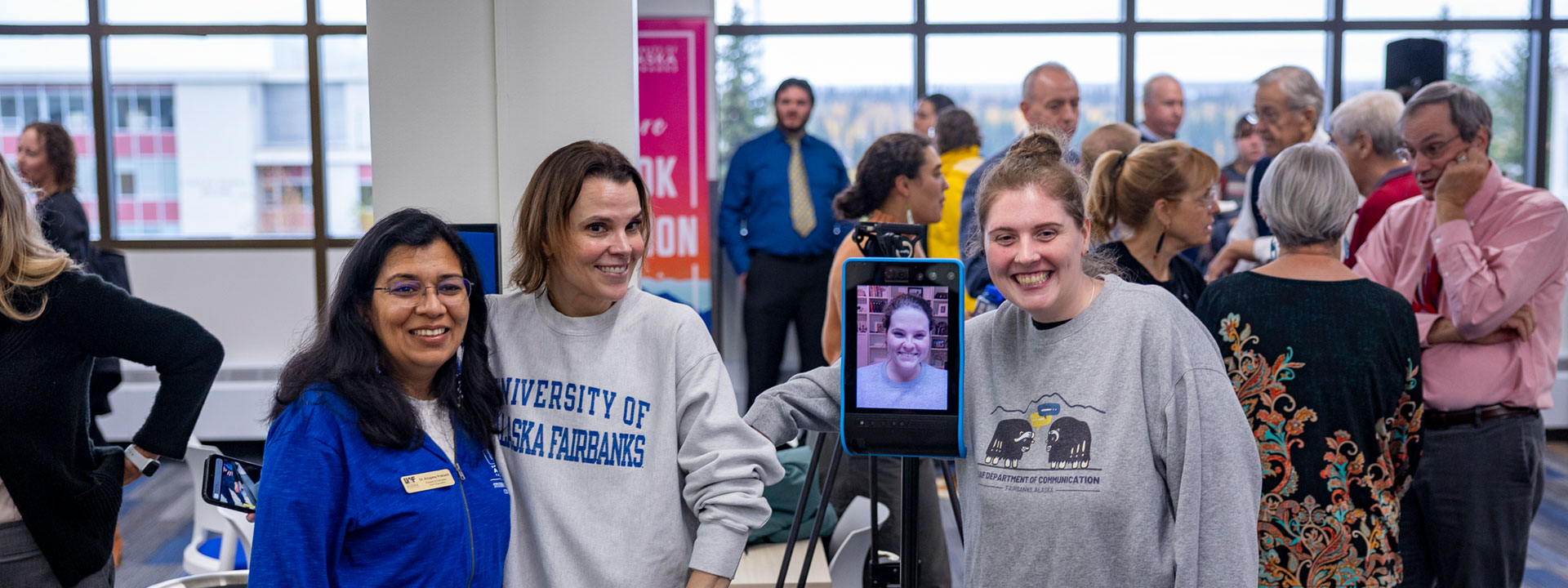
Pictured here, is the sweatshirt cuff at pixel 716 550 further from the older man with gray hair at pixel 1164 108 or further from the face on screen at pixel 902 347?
the older man with gray hair at pixel 1164 108

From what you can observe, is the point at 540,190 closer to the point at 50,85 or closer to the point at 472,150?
the point at 472,150

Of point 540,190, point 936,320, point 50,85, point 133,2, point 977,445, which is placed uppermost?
point 133,2

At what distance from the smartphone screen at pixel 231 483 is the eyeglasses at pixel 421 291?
0.50m

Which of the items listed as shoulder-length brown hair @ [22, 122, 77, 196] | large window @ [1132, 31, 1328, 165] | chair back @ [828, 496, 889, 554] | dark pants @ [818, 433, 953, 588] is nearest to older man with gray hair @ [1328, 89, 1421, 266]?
dark pants @ [818, 433, 953, 588]

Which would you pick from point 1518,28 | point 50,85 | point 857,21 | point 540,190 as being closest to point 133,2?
point 50,85

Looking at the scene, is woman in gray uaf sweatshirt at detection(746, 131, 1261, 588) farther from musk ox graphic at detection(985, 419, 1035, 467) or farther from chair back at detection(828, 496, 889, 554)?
chair back at detection(828, 496, 889, 554)

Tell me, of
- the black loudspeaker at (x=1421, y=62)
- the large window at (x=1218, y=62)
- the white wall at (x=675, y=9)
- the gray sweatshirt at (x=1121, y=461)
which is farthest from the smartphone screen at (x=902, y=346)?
the large window at (x=1218, y=62)

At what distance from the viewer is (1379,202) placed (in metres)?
3.04

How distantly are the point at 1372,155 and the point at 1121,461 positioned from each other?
2299 mm

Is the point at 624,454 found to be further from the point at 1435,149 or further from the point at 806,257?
the point at 806,257

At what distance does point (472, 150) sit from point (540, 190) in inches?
27.0

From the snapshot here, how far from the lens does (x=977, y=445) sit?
1536 millimetres

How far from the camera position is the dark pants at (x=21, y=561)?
5.99ft

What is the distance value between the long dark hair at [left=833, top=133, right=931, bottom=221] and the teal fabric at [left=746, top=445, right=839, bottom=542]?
2.79 feet
